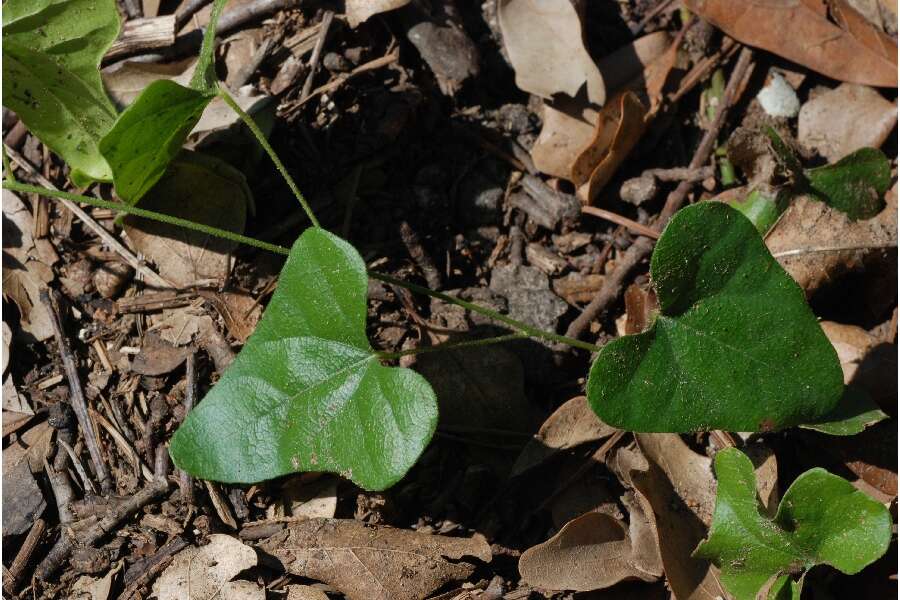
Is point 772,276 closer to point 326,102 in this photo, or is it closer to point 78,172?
point 326,102

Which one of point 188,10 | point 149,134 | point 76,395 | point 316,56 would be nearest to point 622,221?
point 316,56

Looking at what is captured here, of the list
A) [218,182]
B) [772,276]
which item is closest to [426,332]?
[218,182]

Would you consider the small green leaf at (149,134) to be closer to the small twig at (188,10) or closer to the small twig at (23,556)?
the small twig at (188,10)

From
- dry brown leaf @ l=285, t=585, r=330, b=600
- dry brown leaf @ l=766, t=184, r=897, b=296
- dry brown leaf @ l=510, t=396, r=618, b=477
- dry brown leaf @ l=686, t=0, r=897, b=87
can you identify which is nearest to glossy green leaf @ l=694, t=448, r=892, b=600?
dry brown leaf @ l=510, t=396, r=618, b=477

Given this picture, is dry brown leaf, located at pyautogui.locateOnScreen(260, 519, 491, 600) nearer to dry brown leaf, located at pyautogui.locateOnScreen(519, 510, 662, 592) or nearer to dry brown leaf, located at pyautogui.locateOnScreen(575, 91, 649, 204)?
dry brown leaf, located at pyautogui.locateOnScreen(519, 510, 662, 592)

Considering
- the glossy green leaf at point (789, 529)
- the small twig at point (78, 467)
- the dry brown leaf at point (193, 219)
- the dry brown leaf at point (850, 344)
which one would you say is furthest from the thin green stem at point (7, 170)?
Answer: the dry brown leaf at point (850, 344)

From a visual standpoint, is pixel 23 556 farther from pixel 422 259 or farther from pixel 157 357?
pixel 422 259
